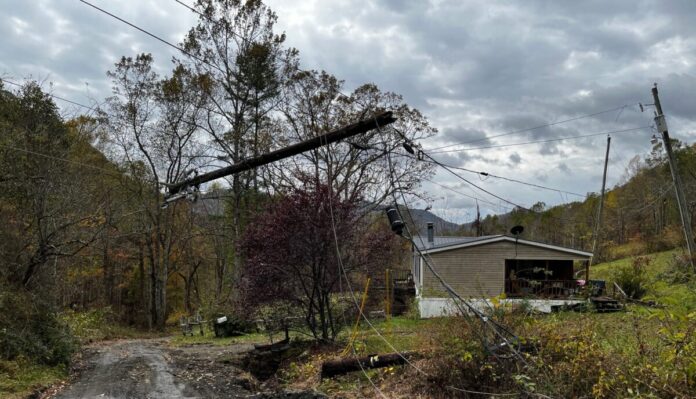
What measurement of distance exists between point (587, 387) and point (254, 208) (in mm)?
22981

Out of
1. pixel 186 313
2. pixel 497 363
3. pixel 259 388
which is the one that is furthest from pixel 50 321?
pixel 186 313

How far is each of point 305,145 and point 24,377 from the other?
772 centimetres

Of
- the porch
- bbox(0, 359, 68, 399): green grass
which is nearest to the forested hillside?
the porch

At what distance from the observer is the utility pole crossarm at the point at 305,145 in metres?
9.43

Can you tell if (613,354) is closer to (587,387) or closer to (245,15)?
(587,387)

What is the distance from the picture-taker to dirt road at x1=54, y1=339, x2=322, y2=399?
10.6m

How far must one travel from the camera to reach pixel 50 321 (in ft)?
46.6

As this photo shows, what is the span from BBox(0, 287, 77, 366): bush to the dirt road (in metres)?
0.86

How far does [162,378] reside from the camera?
41.3 ft

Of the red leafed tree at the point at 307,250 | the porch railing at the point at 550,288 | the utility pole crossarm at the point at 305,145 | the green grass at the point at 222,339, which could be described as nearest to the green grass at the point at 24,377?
the red leafed tree at the point at 307,250

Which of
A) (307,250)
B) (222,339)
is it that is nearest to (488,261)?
(222,339)

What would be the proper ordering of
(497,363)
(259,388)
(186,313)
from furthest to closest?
1. (186,313)
2. (259,388)
3. (497,363)

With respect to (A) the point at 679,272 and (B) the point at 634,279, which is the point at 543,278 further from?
(A) the point at 679,272

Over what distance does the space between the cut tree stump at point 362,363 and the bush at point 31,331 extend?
7.36 meters
